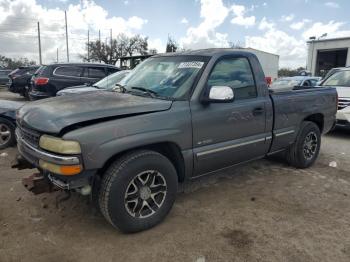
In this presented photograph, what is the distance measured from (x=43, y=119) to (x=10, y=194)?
5.76 feet

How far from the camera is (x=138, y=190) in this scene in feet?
10.5

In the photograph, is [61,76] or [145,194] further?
[61,76]

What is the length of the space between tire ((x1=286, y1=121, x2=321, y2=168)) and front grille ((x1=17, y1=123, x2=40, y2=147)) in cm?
378

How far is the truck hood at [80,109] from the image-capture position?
2.87 metres

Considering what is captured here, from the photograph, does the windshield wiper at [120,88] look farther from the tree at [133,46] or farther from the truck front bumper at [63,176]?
the tree at [133,46]

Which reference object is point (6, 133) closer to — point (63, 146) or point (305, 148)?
point (63, 146)

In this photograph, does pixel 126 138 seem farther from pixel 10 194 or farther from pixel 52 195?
pixel 10 194

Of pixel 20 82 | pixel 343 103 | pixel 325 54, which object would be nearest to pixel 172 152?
pixel 343 103

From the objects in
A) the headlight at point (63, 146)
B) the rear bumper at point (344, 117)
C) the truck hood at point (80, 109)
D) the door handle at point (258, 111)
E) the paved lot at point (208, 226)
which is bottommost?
the paved lot at point (208, 226)

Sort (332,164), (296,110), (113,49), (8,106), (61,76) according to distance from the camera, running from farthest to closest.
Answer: (113,49), (61,76), (8,106), (332,164), (296,110)

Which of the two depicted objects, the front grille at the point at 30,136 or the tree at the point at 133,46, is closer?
the front grille at the point at 30,136

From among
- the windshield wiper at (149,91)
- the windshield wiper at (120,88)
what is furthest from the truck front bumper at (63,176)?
the windshield wiper at (120,88)

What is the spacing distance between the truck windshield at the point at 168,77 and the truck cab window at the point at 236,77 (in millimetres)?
219

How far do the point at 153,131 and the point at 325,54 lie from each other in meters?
34.1
